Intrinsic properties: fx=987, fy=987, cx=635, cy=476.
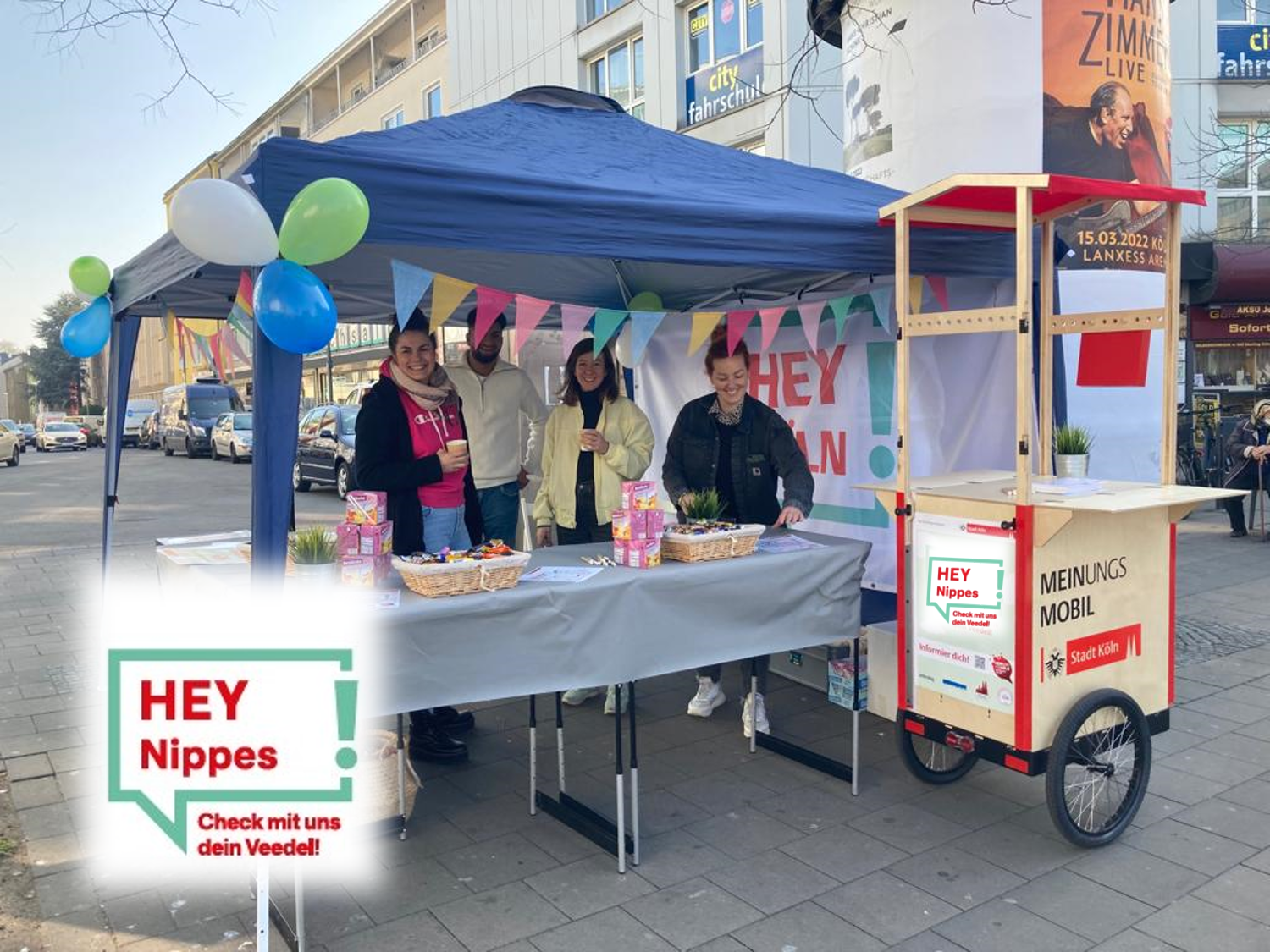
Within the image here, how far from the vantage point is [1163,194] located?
352cm

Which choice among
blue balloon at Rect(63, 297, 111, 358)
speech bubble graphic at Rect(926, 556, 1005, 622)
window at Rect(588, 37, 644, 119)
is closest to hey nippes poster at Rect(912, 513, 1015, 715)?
speech bubble graphic at Rect(926, 556, 1005, 622)

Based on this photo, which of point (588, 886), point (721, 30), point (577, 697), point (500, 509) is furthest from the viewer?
point (721, 30)

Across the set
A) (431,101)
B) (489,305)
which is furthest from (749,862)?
(431,101)

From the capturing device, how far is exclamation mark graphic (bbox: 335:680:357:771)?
2.44 metres

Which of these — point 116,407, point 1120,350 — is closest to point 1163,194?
point 1120,350

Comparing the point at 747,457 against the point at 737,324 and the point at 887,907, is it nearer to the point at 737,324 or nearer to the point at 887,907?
the point at 737,324

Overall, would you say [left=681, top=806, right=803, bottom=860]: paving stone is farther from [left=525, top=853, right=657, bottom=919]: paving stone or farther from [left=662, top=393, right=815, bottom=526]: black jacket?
[left=662, top=393, right=815, bottom=526]: black jacket

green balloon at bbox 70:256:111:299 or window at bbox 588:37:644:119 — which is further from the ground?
window at bbox 588:37:644:119

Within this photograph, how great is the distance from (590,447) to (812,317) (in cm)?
146

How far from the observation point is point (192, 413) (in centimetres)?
2886

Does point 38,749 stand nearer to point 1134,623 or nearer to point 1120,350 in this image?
point 1134,623

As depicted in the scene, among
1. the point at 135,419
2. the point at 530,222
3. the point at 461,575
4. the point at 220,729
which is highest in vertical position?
the point at 530,222

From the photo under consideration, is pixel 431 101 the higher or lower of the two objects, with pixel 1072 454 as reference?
higher

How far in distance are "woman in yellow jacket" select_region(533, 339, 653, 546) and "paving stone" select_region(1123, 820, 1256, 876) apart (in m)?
2.51
